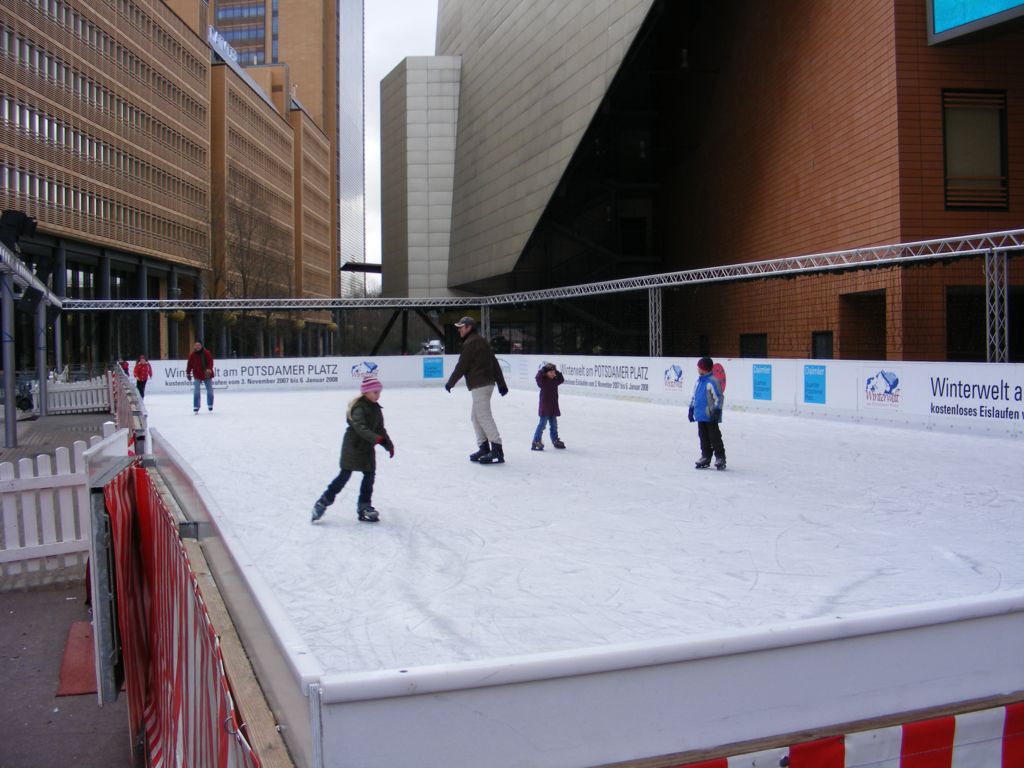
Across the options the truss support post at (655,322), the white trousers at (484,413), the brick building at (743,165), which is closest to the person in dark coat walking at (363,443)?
the white trousers at (484,413)

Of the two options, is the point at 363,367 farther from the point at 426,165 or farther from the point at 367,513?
the point at 426,165

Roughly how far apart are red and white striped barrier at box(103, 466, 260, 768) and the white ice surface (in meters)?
0.49

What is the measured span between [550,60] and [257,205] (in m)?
39.9

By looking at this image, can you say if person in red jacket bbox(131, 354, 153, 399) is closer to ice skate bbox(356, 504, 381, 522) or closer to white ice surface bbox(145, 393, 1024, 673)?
white ice surface bbox(145, 393, 1024, 673)

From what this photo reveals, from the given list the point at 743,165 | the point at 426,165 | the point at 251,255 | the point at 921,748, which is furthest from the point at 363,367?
the point at 251,255

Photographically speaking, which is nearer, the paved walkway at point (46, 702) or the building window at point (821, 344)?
the paved walkway at point (46, 702)

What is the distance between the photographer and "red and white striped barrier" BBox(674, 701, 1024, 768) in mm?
2066

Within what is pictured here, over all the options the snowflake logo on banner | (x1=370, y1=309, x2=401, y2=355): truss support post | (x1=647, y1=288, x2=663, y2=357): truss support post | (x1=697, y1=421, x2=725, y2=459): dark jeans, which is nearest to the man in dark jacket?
(x1=697, y1=421, x2=725, y2=459): dark jeans

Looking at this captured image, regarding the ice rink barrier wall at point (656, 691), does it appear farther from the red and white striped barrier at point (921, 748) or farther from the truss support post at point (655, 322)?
the truss support post at point (655, 322)

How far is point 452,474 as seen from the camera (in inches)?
427

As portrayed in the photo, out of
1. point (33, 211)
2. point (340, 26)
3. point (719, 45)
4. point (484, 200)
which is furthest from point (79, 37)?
point (340, 26)

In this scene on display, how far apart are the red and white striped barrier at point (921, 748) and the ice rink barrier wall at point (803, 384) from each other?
5968 mm

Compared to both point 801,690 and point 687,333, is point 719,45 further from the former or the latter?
point 801,690

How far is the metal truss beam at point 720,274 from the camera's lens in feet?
56.3
